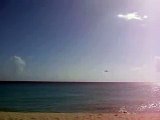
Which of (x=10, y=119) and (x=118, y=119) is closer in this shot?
(x=10, y=119)

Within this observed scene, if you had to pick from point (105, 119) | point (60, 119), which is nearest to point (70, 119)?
point (60, 119)

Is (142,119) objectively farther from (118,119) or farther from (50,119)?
(50,119)

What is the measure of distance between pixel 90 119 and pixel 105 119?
3.75ft

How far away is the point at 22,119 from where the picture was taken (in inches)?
808

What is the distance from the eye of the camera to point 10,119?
2034 centimetres

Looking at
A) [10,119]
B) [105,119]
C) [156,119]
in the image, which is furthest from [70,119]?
[156,119]

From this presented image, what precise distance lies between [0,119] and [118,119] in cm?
838

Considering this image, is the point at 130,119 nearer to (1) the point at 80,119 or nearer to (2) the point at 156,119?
(2) the point at 156,119

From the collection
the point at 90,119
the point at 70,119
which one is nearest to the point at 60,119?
the point at 70,119

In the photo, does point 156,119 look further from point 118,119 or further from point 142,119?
point 118,119

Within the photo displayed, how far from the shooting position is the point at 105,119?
71.7 feet

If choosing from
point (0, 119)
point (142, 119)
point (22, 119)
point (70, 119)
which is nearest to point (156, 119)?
point (142, 119)

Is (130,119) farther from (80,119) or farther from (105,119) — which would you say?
(80,119)

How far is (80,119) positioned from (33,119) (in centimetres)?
334
